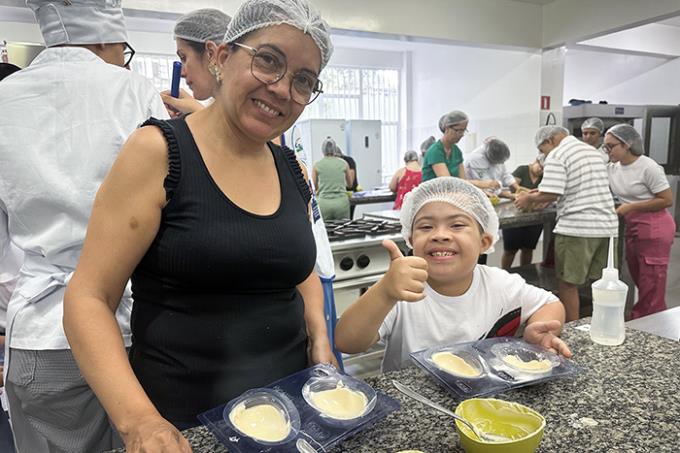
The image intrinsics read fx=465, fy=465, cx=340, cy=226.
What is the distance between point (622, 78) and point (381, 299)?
31.4 ft

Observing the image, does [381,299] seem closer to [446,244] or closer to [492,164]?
[446,244]

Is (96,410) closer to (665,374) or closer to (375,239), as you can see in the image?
(665,374)

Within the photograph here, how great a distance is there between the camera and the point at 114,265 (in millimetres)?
751

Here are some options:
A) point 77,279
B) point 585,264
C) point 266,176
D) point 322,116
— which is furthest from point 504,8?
point 77,279

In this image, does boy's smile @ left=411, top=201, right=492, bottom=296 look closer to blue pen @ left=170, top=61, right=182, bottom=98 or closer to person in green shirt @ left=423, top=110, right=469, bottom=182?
blue pen @ left=170, top=61, right=182, bottom=98

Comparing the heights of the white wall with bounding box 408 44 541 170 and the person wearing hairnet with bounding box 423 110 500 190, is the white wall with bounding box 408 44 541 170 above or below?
above

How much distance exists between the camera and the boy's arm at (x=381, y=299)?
907mm

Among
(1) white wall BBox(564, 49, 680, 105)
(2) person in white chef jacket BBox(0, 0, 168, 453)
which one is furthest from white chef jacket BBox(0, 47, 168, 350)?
(1) white wall BBox(564, 49, 680, 105)

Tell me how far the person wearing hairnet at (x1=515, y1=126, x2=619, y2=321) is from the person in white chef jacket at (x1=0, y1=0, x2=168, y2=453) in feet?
9.31

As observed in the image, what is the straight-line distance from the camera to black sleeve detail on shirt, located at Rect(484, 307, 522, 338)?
49.6 inches

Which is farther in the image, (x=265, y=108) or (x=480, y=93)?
(x=480, y=93)

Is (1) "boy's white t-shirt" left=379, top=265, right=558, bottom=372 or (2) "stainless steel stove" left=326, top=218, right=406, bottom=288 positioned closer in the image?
(1) "boy's white t-shirt" left=379, top=265, right=558, bottom=372

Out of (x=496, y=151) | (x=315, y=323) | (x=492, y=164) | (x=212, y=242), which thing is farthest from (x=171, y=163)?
(x=492, y=164)

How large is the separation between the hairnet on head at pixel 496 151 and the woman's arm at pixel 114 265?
420 cm
